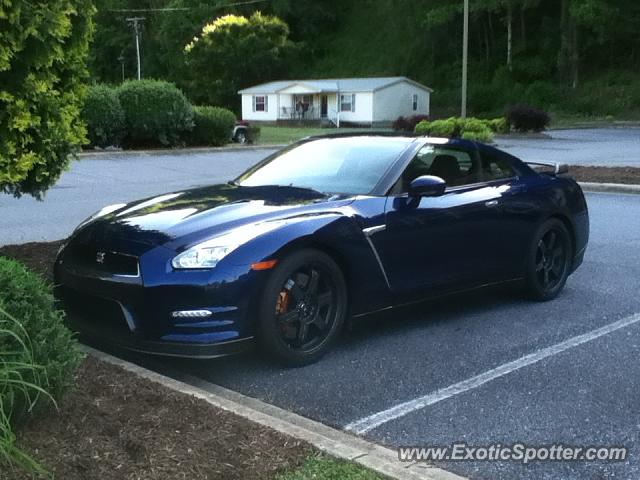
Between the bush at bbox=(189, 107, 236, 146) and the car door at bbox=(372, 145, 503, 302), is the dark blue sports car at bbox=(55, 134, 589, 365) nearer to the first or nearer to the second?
the car door at bbox=(372, 145, 503, 302)

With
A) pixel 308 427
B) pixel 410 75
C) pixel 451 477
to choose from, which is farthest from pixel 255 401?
pixel 410 75

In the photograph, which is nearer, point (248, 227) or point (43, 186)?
point (248, 227)

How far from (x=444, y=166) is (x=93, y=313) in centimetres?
283

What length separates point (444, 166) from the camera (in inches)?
239

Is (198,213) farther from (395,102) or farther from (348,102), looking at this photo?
(395,102)

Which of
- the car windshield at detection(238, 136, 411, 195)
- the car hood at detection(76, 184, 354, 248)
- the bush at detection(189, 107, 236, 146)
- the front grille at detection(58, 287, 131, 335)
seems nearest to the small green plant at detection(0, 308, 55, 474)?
the front grille at detection(58, 287, 131, 335)

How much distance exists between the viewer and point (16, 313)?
10.9 feet

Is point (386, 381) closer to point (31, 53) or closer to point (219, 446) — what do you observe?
point (219, 446)

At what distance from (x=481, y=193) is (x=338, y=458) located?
10.5 feet

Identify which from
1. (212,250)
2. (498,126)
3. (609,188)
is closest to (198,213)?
(212,250)

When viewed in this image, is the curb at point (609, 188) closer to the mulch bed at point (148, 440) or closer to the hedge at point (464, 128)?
the mulch bed at point (148, 440)

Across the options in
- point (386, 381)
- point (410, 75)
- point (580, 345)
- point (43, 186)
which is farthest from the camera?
point (410, 75)

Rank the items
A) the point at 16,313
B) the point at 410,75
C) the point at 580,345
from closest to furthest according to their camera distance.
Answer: the point at 16,313 < the point at 580,345 < the point at 410,75

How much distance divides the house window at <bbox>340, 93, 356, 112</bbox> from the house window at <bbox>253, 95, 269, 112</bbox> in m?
6.59
